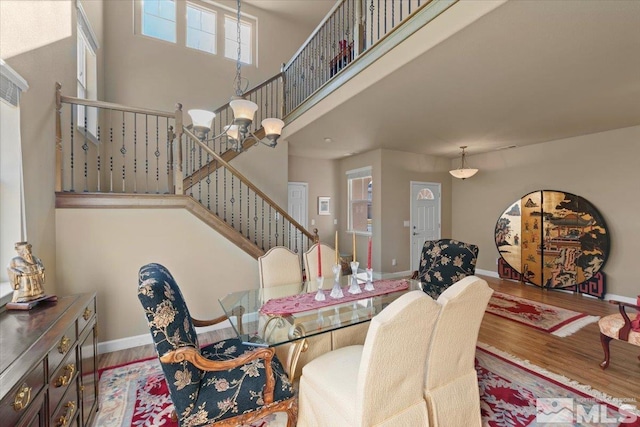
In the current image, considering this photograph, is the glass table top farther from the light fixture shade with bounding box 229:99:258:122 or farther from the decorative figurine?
the light fixture shade with bounding box 229:99:258:122

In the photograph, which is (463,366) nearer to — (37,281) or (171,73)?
(37,281)

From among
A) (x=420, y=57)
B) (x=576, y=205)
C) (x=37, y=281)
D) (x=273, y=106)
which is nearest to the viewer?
(x=37, y=281)

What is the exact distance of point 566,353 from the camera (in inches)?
104

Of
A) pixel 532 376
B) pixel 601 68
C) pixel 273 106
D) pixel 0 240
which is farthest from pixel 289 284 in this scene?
pixel 273 106

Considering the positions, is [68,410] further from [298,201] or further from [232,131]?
[298,201]

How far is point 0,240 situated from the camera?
1.69 metres

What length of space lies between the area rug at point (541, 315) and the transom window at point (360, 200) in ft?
9.02

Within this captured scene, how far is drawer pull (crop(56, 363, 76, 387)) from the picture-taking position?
127 centimetres

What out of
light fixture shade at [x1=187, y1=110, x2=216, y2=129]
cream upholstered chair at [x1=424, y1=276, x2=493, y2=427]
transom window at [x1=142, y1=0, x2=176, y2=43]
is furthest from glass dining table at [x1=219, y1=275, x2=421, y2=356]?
transom window at [x1=142, y1=0, x2=176, y2=43]

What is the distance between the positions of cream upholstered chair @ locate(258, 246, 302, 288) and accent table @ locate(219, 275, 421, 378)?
0.56 feet

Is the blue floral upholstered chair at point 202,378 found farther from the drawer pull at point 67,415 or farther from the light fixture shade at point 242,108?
the light fixture shade at point 242,108

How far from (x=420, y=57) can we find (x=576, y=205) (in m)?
4.34

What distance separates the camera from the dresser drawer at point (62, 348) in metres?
1.19

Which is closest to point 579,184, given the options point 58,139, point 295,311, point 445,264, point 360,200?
point 445,264
